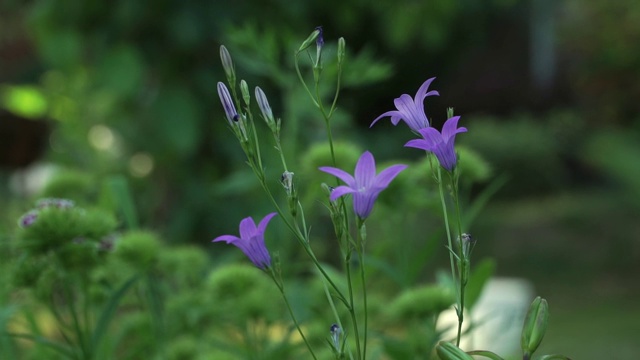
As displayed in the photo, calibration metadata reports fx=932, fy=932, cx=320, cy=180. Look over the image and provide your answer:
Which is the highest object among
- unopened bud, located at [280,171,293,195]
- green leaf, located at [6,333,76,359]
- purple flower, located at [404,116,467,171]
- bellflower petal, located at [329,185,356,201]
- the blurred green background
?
the blurred green background

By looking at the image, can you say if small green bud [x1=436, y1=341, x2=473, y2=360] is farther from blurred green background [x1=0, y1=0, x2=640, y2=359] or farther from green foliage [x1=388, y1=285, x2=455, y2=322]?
blurred green background [x1=0, y1=0, x2=640, y2=359]

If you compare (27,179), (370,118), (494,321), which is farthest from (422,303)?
(27,179)

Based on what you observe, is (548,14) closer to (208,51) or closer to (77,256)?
(208,51)

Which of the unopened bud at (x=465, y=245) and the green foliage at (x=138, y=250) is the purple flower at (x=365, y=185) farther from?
the green foliage at (x=138, y=250)

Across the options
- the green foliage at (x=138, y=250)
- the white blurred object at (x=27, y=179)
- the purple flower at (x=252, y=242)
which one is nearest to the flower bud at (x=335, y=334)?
the purple flower at (x=252, y=242)

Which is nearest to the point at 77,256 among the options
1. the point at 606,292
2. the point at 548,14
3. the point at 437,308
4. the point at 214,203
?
the point at 437,308

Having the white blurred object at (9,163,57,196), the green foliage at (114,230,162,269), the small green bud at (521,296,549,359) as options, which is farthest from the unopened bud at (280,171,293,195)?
the white blurred object at (9,163,57,196)

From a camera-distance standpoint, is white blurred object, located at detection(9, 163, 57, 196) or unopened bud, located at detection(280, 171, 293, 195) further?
Answer: white blurred object, located at detection(9, 163, 57, 196)
